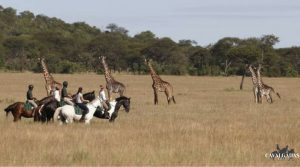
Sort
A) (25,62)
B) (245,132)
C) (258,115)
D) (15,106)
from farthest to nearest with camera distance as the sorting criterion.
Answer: (25,62), (258,115), (15,106), (245,132)

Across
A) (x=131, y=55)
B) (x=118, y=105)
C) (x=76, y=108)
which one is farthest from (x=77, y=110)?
(x=131, y=55)

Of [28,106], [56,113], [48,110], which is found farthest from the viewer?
[28,106]

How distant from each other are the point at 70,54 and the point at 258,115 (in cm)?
6373

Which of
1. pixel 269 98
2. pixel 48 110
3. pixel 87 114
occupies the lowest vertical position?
pixel 269 98

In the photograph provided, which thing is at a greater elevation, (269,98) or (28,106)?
(28,106)

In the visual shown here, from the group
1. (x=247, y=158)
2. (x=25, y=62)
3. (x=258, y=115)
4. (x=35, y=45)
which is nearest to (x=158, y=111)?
(x=258, y=115)

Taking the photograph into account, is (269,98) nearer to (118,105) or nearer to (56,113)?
(118,105)

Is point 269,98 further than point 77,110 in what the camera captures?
Yes

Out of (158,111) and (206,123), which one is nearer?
(206,123)

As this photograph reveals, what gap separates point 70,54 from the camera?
82.8m

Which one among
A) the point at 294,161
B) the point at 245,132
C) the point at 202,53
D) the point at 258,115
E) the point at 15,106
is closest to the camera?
the point at 294,161

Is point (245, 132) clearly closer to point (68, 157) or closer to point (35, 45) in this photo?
point (68, 157)

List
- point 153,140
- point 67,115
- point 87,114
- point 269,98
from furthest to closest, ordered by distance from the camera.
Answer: point 269,98
point 87,114
point 67,115
point 153,140

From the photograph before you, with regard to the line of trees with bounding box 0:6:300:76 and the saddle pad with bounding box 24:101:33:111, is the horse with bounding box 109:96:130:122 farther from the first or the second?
the line of trees with bounding box 0:6:300:76
